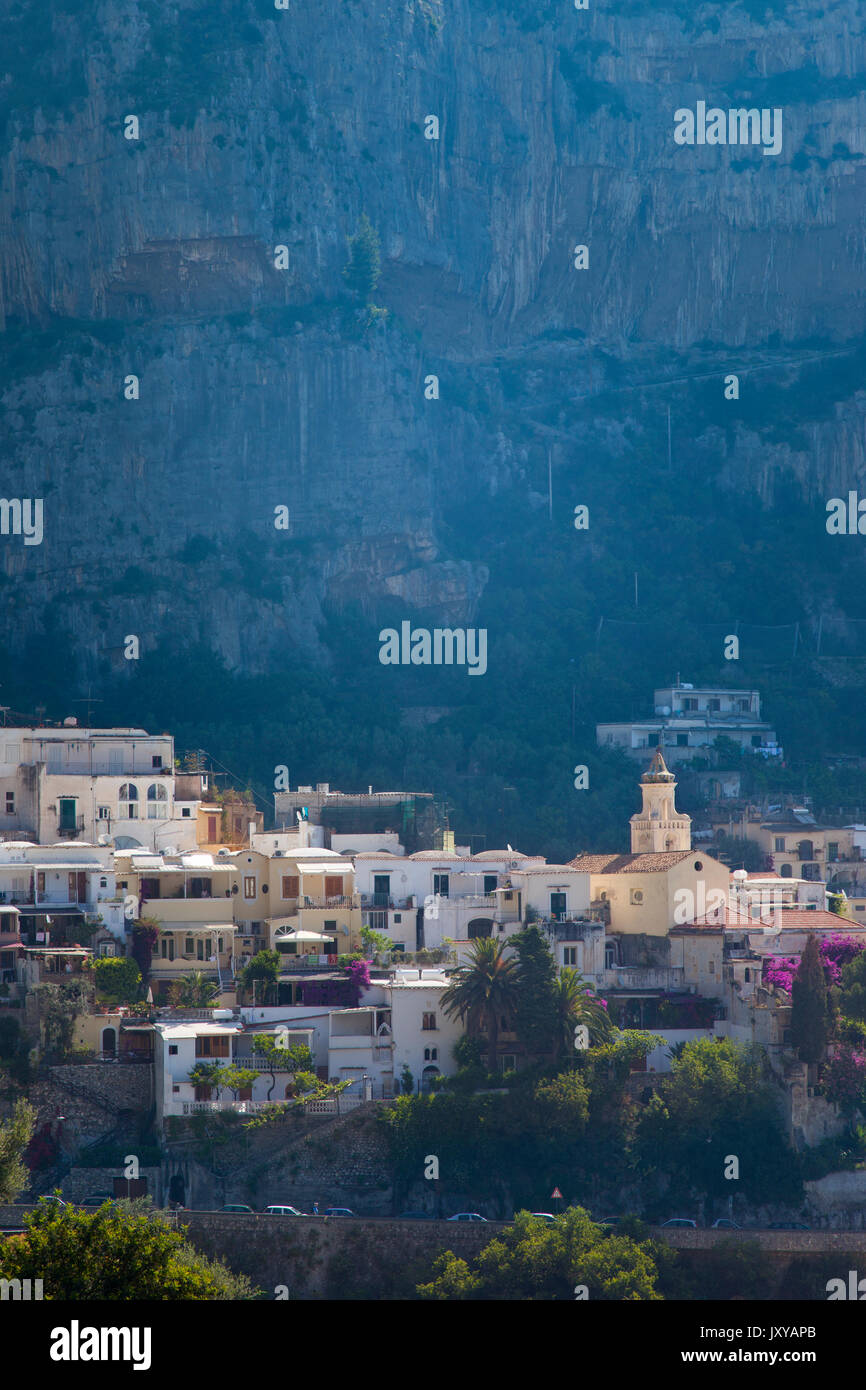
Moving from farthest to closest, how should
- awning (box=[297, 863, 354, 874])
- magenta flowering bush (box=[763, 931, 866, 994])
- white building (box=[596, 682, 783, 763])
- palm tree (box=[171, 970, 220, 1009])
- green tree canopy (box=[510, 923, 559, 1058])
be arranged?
white building (box=[596, 682, 783, 763])
awning (box=[297, 863, 354, 874])
palm tree (box=[171, 970, 220, 1009])
magenta flowering bush (box=[763, 931, 866, 994])
green tree canopy (box=[510, 923, 559, 1058])

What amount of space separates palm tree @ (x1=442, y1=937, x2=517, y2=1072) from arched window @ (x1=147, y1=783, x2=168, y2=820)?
56.9ft

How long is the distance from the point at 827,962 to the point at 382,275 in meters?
54.8

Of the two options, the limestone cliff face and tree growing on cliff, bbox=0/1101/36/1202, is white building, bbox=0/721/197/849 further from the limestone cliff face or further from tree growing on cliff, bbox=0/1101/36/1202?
the limestone cliff face

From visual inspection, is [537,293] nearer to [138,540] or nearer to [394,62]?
[394,62]

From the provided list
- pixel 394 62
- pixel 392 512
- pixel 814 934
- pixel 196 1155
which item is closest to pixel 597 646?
pixel 392 512

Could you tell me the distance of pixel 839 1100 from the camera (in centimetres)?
5875

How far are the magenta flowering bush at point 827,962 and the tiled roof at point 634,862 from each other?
430 cm

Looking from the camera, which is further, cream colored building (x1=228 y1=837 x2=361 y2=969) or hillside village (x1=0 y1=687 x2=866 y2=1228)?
cream colored building (x1=228 y1=837 x2=361 y2=969)

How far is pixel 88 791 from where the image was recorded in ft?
239

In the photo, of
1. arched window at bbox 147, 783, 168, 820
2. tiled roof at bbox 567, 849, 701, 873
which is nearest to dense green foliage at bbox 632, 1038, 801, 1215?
tiled roof at bbox 567, 849, 701, 873

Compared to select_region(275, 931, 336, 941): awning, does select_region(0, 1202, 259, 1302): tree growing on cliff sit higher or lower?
lower

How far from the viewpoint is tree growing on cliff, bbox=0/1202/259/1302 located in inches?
1601

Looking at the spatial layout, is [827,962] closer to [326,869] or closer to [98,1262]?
[326,869]

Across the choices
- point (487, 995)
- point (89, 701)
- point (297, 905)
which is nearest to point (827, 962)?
point (487, 995)
